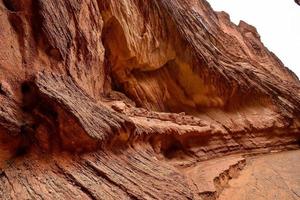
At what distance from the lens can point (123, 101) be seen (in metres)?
9.03

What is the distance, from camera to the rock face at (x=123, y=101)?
4.75 meters

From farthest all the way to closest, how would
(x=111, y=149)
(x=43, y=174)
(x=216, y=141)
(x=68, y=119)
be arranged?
(x=216, y=141) → (x=111, y=149) → (x=68, y=119) → (x=43, y=174)

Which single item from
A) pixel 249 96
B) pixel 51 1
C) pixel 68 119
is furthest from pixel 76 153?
pixel 249 96

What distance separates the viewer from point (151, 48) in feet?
36.7

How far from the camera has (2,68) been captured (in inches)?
198

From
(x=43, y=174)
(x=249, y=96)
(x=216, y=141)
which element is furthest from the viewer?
(x=249, y=96)

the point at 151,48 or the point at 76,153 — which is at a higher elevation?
the point at 151,48

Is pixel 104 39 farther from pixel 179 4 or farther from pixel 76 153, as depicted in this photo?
pixel 76 153

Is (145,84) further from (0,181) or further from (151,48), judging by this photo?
(0,181)

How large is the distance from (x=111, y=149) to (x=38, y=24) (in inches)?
101

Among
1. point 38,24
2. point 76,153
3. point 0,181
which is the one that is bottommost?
point 0,181

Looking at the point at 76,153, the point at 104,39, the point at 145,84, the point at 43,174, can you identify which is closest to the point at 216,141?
the point at 145,84

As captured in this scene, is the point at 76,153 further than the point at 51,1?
No

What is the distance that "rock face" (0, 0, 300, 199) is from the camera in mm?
4754
